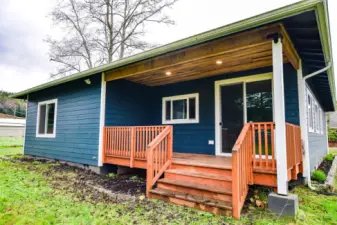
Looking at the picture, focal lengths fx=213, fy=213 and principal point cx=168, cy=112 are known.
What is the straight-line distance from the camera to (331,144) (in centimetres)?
1964

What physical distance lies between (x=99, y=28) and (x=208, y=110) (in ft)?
40.7

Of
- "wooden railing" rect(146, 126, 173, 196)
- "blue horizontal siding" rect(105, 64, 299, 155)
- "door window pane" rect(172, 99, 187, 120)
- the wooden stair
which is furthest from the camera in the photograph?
"door window pane" rect(172, 99, 187, 120)

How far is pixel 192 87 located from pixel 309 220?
426 centimetres

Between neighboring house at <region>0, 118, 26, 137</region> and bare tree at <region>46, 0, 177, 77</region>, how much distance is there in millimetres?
13741

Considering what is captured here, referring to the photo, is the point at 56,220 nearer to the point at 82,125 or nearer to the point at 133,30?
the point at 82,125

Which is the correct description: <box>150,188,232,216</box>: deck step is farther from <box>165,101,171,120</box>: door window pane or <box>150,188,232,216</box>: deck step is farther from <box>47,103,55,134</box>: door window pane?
<box>47,103,55,134</box>: door window pane

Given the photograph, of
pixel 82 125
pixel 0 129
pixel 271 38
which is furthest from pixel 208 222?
pixel 0 129

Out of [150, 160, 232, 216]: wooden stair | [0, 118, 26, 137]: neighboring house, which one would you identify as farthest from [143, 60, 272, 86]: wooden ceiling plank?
[0, 118, 26, 137]: neighboring house

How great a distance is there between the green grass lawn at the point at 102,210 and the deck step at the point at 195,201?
9cm

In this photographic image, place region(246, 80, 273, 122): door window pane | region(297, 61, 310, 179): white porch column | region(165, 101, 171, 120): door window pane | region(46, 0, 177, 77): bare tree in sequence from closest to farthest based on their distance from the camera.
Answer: region(297, 61, 310, 179): white porch column
region(246, 80, 273, 122): door window pane
region(165, 101, 171, 120): door window pane
region(46, 0, 177, 77): bare tree

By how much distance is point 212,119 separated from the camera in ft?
19.0

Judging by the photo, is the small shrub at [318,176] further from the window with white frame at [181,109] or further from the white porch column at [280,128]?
the window with white frame at [181,109]

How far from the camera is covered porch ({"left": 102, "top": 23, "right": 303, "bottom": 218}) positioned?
313 centimetres

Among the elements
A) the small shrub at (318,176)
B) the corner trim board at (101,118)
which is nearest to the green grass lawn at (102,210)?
the small shrub at (318,176)
